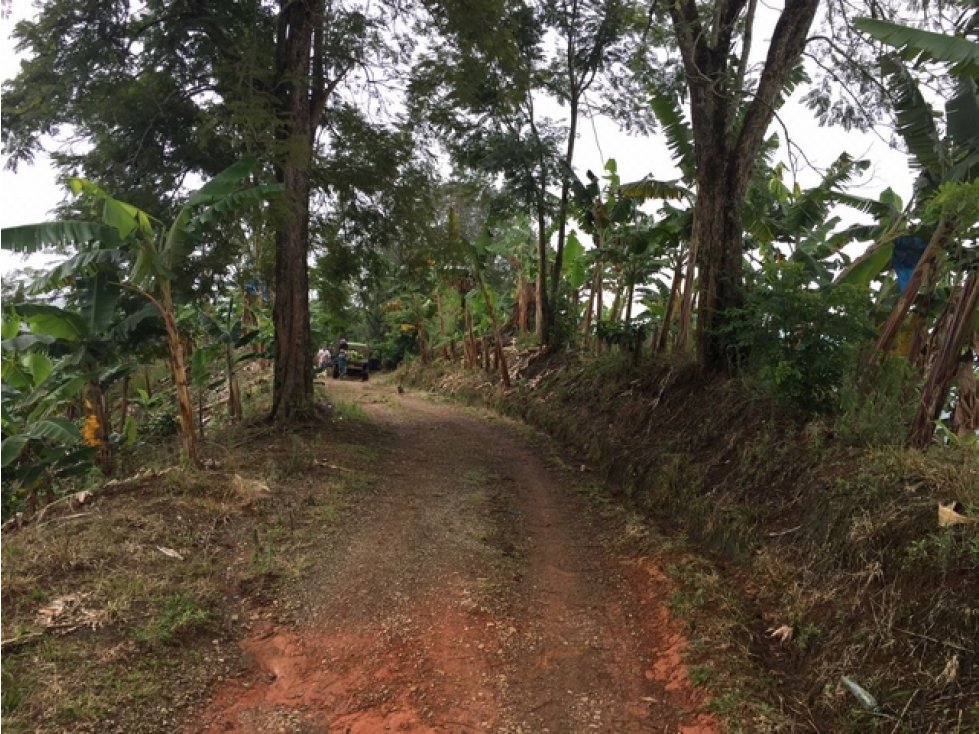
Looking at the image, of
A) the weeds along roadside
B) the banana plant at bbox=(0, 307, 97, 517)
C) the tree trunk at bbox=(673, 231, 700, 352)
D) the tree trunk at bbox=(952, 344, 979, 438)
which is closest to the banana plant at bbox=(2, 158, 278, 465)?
the banana plant at bbox=(0, 307, 97, 517)

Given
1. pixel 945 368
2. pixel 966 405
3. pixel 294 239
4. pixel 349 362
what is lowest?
pixel 349 362

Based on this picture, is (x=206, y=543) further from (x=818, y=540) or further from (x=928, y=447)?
(x=928, y=447)

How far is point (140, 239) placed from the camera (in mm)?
6551

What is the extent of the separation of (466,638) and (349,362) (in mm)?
19987

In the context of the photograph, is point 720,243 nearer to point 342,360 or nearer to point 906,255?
point 906,255

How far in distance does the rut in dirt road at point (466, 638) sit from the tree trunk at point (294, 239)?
10.7ft

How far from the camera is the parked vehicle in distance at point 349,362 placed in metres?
22.7

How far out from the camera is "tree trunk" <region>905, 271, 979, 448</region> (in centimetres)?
521

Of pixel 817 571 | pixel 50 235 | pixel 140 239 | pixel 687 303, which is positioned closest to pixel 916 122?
pixel 687 303

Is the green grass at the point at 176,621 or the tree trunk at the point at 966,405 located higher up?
the tree trunk at the point at 966,405

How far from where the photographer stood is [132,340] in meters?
8.32

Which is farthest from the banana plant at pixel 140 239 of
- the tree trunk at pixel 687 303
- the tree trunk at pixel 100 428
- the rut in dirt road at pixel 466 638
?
the tree trunk at pixel 687 303

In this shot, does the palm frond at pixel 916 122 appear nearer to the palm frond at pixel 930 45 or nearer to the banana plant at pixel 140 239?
the palm frond at pixel 930 45

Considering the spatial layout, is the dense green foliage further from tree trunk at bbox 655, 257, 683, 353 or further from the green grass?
the green grass
